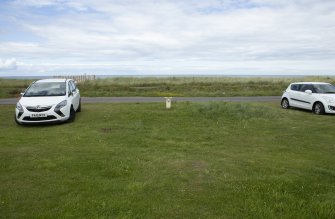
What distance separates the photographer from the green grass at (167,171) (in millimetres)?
5281

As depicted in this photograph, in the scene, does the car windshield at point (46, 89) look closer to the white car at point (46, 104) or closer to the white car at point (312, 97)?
the white car at point (46, 104)

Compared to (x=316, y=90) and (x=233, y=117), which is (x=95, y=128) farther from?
(x=316, y=90)

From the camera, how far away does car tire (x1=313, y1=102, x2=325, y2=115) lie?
1686cm

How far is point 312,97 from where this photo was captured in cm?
1755

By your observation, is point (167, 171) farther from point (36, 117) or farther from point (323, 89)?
point (323, 89)

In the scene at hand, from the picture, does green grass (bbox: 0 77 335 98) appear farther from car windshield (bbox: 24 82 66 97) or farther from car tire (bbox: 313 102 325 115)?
car windshield (bbox: 24 82 66 97)

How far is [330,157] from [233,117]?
657cm

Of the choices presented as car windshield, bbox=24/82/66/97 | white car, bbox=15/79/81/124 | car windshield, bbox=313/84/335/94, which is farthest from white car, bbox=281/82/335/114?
car windshield, bbox=24/82/66/97

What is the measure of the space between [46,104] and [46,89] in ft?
5.52

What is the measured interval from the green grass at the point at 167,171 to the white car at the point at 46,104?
0.42m

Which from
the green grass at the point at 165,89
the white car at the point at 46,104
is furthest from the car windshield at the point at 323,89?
the white car at the point at 46,104

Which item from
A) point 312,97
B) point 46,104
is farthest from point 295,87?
point 46,104

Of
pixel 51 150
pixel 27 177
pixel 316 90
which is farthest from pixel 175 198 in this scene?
pixel 316 90

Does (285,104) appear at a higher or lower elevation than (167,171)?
higher
